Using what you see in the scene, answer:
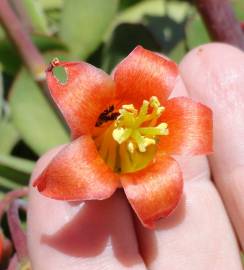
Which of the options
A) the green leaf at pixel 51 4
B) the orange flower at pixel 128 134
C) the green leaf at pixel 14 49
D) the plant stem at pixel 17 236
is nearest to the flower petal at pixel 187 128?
the orange flower at pixel 128 134

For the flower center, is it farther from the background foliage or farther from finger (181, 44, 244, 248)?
the background foliage

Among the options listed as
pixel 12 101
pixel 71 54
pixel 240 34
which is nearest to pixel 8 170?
pixel 12 101

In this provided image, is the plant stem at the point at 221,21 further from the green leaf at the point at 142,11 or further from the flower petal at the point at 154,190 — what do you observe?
the flower petal at the point at 154,190

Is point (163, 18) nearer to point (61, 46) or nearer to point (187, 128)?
point (61, 46)

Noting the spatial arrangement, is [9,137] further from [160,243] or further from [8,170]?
[160,243]

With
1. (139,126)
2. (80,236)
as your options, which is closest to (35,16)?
(139,126)

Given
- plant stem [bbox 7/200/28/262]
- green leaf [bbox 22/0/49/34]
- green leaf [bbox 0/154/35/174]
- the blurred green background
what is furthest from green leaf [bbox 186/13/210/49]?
plant stem [bbox 7/200/28/262]

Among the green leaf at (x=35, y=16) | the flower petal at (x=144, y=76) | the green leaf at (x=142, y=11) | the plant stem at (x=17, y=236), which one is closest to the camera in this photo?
the flower petal at (x=144, y=76)
